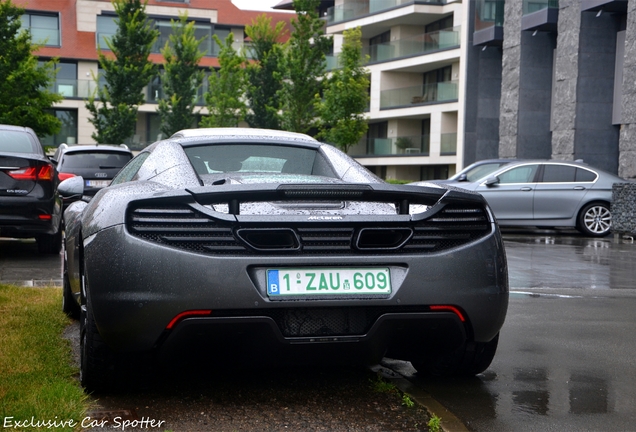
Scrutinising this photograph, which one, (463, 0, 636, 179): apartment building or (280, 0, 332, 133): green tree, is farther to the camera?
(280, 0, 332, 133): green tree

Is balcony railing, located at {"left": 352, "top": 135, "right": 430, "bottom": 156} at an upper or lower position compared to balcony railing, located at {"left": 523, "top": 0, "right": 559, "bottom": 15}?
lower

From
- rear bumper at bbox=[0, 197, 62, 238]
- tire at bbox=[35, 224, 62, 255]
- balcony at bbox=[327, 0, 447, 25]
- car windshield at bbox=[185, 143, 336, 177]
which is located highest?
balcony at bbox=[327, 0, 447, 25]

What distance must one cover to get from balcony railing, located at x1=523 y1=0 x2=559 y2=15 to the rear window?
21.3 meters

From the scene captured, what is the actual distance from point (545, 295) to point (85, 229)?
204 inches

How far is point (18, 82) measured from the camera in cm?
3356

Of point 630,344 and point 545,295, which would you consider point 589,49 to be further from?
point 630,344

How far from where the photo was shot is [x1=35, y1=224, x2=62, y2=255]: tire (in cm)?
1200

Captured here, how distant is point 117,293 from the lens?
159 inches

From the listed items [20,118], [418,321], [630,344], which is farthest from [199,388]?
[20,118]

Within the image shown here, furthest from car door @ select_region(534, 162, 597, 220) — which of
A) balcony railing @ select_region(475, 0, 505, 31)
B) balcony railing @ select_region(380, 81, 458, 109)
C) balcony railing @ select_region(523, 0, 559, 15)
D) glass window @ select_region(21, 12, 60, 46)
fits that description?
glass window @ select_region(21, 12, 60, 46)

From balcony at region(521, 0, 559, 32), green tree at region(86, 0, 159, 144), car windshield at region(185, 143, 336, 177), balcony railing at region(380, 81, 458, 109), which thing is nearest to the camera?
car windshield at region(185, 143, 336, 177)

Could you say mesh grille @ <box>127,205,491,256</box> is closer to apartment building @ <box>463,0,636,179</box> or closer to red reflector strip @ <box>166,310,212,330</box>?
red reflector strip @ <box>166,310,212,330</box>

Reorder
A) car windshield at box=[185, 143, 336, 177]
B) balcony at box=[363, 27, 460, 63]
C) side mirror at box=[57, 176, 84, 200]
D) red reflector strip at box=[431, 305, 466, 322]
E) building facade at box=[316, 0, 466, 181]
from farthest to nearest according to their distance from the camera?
building facade at box=[316, 0, 466, 181], balcony at box=[363, 27, 460, 63], side mirror at box=[57, 176, 84, 200], car windshield at box=[185, 143, 336, 177], red reflector strip at box=[431, 305, 466, 322]

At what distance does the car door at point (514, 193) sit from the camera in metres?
18.9
